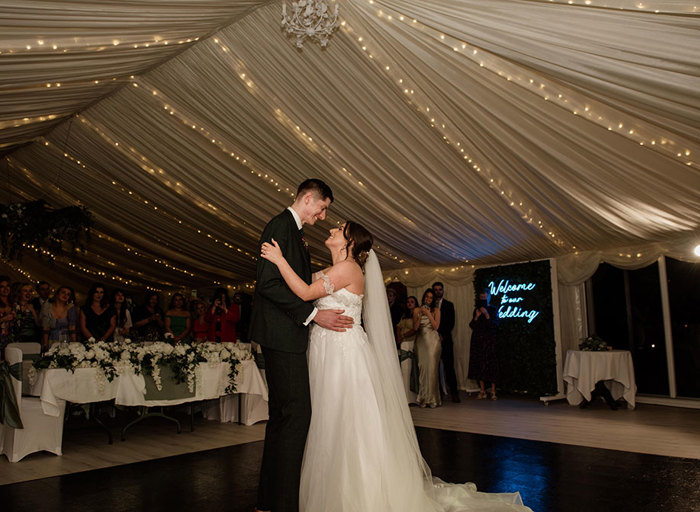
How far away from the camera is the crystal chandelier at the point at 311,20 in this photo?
4.41m

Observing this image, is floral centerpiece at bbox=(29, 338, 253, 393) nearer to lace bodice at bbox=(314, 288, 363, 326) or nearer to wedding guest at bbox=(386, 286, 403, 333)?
lace bodice at bbox=(314, 288, 363, 326)

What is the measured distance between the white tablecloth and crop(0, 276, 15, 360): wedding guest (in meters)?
0.41

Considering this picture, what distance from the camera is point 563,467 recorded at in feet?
13.4

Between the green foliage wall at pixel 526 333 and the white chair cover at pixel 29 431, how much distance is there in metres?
6.91

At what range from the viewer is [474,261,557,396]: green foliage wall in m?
8.83

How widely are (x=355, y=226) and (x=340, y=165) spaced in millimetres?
3627

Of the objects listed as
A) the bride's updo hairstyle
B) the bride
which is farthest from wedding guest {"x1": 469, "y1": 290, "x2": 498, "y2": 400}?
the bride's updo hairstyle

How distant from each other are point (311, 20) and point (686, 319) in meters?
7.50

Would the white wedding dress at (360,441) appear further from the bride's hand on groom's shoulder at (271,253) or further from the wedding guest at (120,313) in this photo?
the wedding guest at (120,313)

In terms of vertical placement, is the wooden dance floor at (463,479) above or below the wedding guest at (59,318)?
below

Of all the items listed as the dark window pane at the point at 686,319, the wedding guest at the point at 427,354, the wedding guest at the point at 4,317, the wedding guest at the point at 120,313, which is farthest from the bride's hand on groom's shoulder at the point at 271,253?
the dark window pane at the point at 686,319

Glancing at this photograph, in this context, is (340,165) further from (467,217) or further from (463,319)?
(463,319)

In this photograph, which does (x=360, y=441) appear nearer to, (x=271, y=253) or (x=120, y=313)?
(x=271, y=253)

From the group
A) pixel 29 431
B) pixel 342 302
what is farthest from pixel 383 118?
→ pixel 29 431
